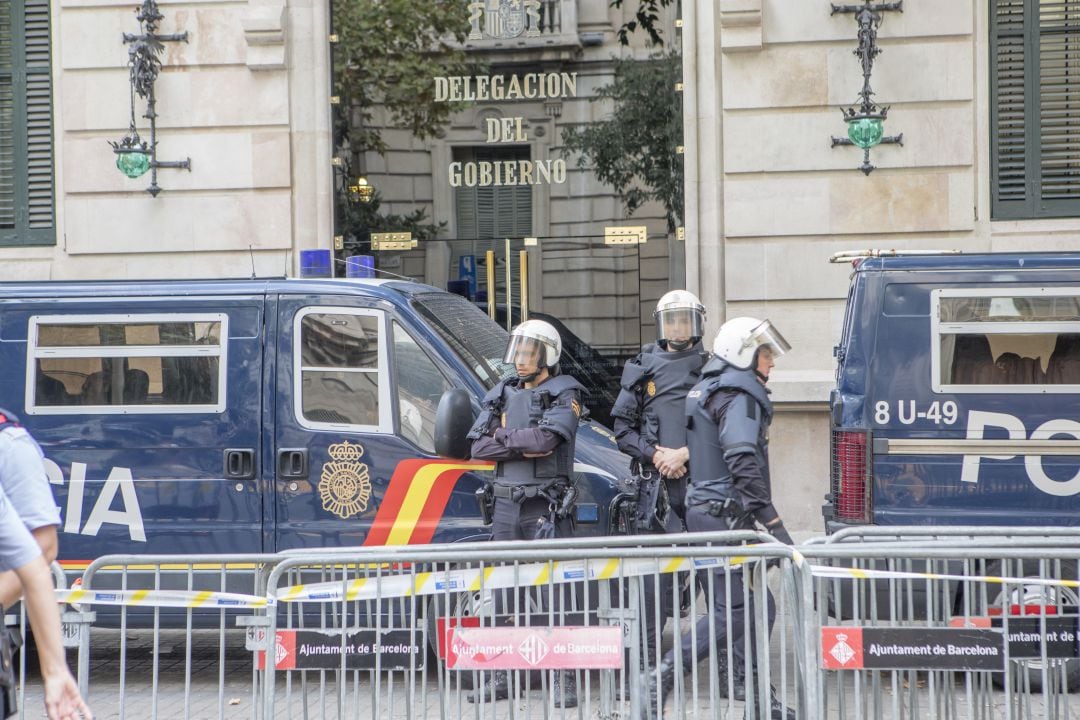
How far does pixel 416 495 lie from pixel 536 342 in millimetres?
1035

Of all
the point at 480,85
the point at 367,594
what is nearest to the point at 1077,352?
the point at 367,594

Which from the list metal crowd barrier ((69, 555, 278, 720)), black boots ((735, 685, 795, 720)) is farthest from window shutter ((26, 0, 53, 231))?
black boots ((735, 685, 795, 720))

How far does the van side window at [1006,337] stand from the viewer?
22.2 ft

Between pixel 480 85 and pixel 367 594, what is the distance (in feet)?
23.6

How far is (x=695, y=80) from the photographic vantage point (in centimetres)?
1118

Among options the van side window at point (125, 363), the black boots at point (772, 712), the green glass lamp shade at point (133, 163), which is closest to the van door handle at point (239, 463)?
the van side window at point (125, 363)

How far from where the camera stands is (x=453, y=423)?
6.73 meters

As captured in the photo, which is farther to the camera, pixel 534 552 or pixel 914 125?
pixel 914 125

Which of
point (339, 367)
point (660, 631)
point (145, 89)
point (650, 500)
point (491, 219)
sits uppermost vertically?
point (145, 89)

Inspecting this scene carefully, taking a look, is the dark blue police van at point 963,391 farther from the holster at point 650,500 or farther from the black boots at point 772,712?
the black boots at point 772,712

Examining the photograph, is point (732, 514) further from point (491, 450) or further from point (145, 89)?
point (145, 89)

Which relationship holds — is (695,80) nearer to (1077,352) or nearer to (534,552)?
(1077,352)

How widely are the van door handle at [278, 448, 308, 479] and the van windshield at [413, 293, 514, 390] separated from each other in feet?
3.25

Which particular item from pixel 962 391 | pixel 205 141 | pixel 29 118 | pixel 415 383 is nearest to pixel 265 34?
pixel 205 141
